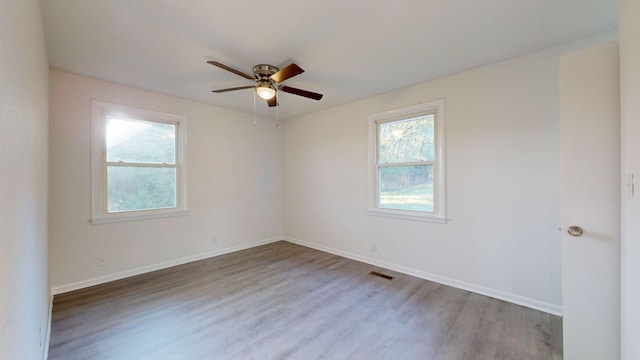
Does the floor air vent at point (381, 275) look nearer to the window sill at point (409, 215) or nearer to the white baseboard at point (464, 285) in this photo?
the white baseboard at point (464, 285)

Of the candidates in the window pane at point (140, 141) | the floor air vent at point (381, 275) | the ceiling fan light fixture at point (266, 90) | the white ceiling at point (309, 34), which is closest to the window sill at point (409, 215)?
the floor air vent at point (381, 275)

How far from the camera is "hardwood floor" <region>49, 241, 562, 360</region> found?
1.99 meters

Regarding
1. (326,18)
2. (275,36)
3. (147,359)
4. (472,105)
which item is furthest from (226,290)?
(472,105)

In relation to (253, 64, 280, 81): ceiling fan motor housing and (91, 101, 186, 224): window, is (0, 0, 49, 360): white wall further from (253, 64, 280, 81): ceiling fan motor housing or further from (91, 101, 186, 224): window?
(91, 101, 186, 224): window

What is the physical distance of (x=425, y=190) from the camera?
343cm

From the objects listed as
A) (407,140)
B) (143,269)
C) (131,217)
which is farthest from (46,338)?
(407,140)

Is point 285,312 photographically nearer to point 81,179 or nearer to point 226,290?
point 226,290

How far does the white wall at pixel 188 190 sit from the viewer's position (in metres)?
2.97

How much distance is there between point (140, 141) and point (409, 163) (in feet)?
12.6

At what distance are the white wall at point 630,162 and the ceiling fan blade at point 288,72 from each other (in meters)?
2.05

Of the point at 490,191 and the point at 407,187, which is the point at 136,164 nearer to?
the point at 407,187

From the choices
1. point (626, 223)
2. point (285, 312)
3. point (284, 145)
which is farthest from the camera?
point (284, 145)

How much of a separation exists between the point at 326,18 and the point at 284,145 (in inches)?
138

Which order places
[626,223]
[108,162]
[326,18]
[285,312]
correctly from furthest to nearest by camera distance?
[108,162], [285,312], [326,18], [626,223]
